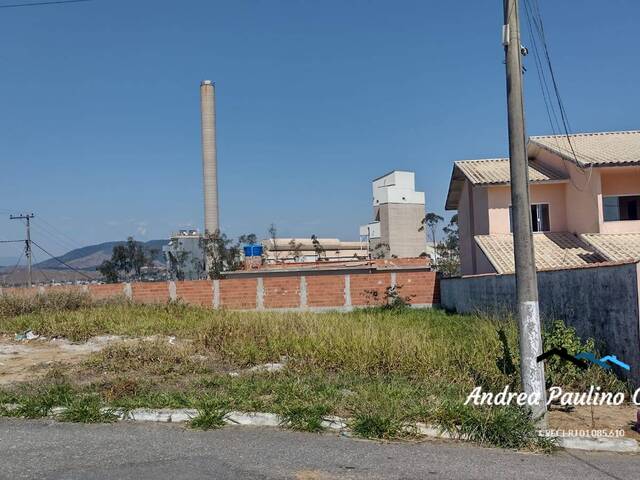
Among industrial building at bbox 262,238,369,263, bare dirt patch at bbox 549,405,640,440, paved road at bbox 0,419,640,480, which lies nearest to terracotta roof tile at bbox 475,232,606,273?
bare dirt patch at bbox 549,405,640,440

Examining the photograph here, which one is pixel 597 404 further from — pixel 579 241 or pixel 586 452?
pixel 579 241

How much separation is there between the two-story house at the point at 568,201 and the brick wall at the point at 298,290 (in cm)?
281

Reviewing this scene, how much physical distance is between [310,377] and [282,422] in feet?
6.39

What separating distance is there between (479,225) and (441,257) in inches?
1192

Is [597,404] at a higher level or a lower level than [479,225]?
lower

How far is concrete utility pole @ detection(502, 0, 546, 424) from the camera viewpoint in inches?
254

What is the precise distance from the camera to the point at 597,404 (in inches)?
292

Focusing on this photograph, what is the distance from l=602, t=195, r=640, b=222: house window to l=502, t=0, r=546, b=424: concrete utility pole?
17.0 meters

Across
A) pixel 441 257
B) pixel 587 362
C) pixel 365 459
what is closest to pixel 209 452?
pixel 365 459

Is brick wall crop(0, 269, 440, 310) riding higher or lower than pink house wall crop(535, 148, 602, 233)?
lower

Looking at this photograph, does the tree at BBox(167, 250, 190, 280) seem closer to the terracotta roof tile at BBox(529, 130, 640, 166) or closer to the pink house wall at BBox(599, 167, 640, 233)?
the terracotta roof tile at BBox(529, 130, 640, 166)

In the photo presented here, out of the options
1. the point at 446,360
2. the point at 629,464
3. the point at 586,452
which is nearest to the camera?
the point at 629,464

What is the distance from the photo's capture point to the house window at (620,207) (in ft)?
71.7

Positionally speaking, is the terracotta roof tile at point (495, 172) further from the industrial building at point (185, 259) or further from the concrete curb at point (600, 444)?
the industrial building at point (185, 259)
